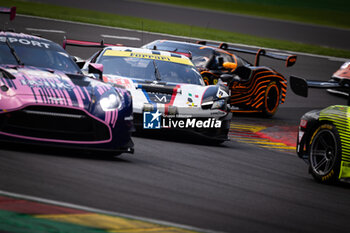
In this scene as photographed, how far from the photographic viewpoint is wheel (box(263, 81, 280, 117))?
14.8 meters

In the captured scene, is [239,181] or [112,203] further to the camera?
[239,181]

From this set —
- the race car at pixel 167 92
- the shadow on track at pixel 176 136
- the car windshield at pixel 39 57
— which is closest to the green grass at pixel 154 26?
the race car at pixel 167 92

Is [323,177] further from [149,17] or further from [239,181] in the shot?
[149,17]

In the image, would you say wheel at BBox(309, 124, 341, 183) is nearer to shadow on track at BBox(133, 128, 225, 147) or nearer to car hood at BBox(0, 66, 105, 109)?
shadow on track at BBox(133, 128, 225, 147)

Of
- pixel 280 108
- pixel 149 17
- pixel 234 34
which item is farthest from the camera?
pixel 149 17

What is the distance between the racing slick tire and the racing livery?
22.6ft

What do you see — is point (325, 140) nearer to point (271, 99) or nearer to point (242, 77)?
point (242, 77)

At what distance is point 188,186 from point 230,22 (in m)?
27.3

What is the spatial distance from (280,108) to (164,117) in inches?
279

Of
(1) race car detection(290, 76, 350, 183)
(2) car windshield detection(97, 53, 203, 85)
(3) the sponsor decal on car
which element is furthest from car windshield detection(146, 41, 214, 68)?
(1) race car detection(290, 76, 350, 183)

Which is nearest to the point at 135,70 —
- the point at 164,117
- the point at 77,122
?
the point at 164,117

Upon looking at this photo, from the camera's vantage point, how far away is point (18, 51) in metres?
8.79

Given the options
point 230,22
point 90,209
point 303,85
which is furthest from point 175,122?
point 230,22

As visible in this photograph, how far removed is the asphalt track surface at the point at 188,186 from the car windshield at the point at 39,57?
4.05 ft
